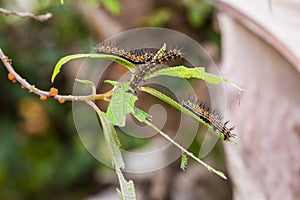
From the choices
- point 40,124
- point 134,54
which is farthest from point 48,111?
point 134,54

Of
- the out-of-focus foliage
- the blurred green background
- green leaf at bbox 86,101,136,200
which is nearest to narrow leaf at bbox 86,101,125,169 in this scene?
green leaf at bbox 86,101,136,200

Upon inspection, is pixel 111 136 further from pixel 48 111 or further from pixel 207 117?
pixel 48 111

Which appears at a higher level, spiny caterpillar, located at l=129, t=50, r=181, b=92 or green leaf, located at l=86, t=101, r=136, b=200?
spiny caterpillar, located at l=129, t=50, r=181, b=92

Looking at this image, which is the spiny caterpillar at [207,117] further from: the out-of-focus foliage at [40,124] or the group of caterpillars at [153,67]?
the out-of-focus foliage at [40,124]

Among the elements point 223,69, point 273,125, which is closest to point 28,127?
point 223,69

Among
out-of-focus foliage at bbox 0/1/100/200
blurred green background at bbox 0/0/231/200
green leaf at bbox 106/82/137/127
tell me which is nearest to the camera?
green leaf at bbox 106/82/137/127

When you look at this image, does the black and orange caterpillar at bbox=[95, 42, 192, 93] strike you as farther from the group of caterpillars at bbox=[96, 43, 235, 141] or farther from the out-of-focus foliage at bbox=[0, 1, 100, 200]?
the out-of-focus foliage at bbox=[0, 1, 100, 200]
